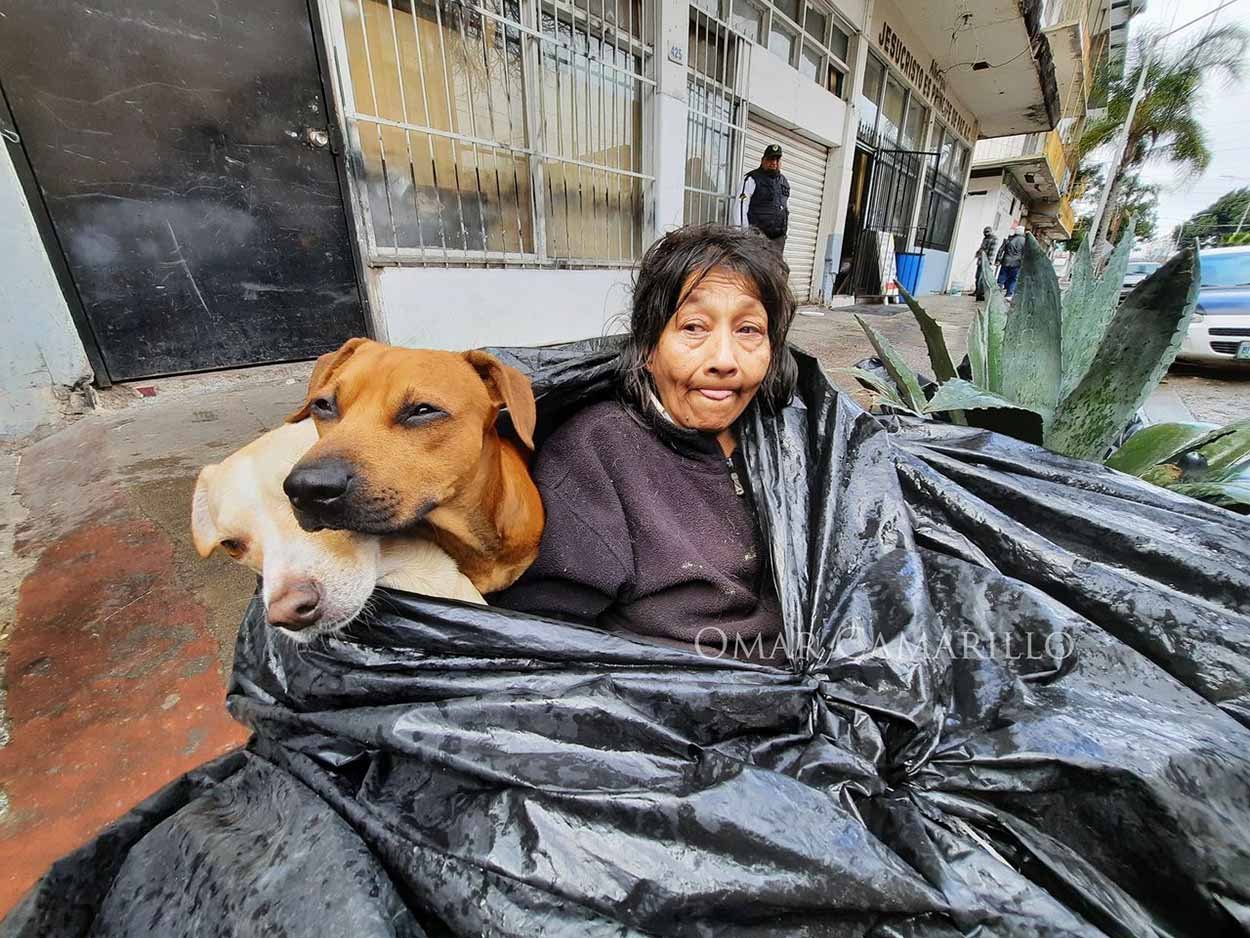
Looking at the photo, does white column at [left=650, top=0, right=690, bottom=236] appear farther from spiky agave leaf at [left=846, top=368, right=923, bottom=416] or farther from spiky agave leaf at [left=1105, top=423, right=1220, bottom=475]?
spiky agave leaf at [left=1105, top=423, right=1220, bottom=475]

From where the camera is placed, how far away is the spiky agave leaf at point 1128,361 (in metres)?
1.28

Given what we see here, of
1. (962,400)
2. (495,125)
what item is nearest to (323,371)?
(962,400)

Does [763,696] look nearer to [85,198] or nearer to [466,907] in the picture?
[466,907]

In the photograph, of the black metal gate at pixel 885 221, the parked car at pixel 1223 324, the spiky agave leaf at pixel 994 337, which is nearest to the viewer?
the spiky agave leaf at pixel 994 337

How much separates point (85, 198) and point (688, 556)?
3.63 meters


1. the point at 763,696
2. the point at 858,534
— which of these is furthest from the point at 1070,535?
the point at 763,696

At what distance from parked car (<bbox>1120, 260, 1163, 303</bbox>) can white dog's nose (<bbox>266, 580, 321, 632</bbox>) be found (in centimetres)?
180

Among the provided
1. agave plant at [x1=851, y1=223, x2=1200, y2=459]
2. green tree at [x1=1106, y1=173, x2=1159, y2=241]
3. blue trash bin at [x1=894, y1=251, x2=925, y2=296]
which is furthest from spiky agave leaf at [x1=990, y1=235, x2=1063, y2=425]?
green tree at [x1=1106, y1=173, x2=1159, y2=241]

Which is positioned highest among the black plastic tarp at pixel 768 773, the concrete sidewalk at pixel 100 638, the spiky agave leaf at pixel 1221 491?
the spiky agave leaf at pixel 1221 491

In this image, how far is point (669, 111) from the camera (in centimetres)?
570

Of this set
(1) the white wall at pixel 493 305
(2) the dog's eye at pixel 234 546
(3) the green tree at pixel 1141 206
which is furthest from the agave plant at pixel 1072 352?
(3) the green tree at pixel 1141 206

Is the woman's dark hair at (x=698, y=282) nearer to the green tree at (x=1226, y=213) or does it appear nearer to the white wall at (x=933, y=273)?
the white wall at (x=933, y=273)

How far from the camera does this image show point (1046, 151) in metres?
21.3

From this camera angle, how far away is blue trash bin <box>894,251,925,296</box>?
43.6ft
